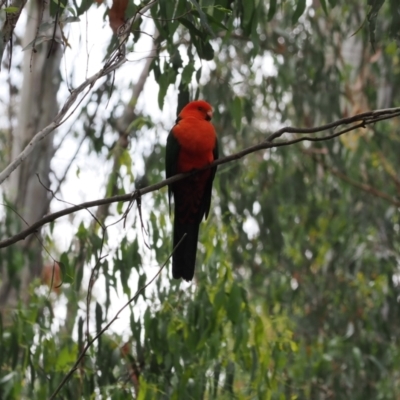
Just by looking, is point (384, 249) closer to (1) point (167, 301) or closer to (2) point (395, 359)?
(2) point (395, 359)

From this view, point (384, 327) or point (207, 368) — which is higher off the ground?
point (384, 327)

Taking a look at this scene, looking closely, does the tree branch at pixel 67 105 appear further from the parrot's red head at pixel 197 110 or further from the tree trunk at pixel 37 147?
the tree trunk at pixel 37 147

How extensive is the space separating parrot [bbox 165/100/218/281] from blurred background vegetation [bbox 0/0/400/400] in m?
0.10

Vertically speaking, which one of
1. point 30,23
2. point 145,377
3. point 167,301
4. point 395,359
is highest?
point 30,23

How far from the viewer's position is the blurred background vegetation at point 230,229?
10.9 ft

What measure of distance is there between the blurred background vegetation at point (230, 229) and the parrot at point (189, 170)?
10cm

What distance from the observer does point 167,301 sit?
354cm

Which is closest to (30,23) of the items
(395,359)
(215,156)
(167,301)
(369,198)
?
(215,156)

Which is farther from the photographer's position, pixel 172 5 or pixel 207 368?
pixel 207 368

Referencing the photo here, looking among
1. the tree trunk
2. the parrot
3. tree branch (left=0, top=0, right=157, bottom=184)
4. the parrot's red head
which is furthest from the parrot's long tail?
the tree trunk

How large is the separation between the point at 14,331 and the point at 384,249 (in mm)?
3112

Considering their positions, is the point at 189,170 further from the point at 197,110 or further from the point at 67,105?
the point at 67,105

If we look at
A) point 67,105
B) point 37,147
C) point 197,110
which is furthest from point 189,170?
point 37,147

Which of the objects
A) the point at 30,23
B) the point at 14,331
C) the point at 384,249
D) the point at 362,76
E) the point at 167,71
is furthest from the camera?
the point at 362,76
